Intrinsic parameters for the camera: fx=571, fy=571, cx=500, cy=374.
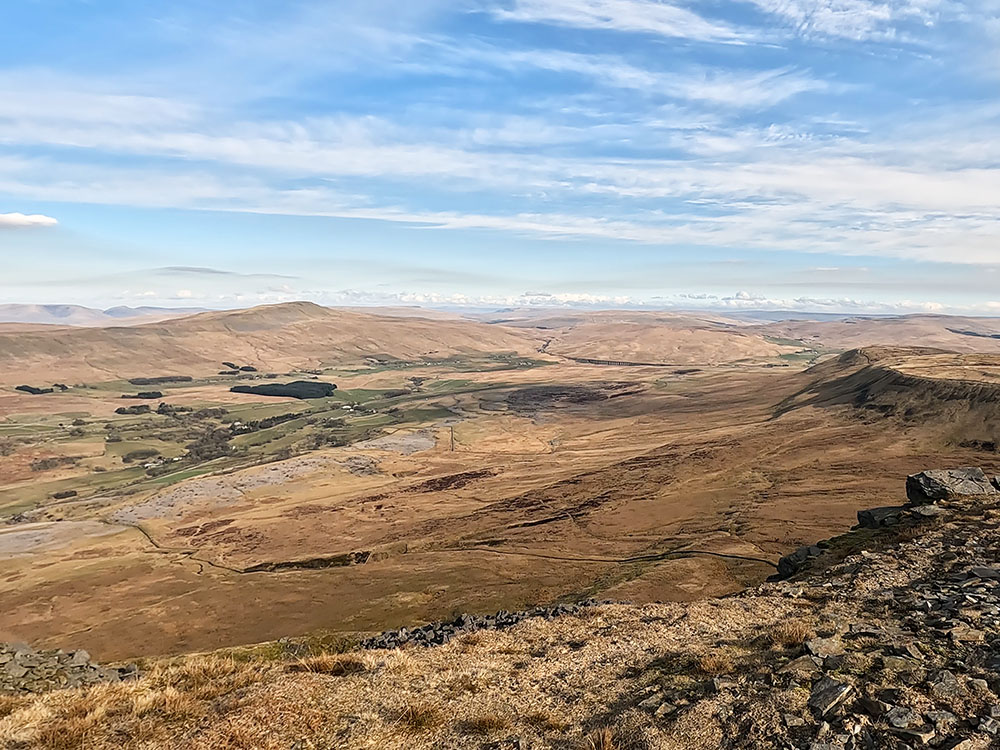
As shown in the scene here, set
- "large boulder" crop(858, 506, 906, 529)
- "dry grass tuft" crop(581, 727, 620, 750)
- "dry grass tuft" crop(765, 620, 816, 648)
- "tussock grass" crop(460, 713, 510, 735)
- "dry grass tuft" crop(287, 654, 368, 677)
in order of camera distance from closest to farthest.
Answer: "dry grass tuft" crop(581, 727, 620, 750) → "tussock grass" crop(460, 713, 510, 735) → "dry grass tuft" crop(287, 654, 368, 677) → "dry grass tuft" crop(765, 620, 816, 648) → "large boulder" crop(858, 506, 906, 529)

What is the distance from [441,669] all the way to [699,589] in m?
18.9

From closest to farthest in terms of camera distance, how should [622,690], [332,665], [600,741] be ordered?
1. [600,741]
2. [622,690]
3. [332,665]

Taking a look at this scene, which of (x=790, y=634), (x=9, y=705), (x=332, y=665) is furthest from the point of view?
(x=790, y=634)

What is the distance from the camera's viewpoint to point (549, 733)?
11.1 m

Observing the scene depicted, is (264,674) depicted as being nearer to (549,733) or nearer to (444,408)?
(549,733)

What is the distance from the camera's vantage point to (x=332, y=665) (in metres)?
14.1

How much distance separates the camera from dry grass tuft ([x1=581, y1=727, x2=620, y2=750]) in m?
10.2

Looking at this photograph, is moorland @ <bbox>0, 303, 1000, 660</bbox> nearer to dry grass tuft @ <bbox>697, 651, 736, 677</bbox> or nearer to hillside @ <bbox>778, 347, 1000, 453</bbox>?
hillside @ <bbox>778, 347, 1000, 453</bbox>

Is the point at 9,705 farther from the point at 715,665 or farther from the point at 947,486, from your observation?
the point at 947,486

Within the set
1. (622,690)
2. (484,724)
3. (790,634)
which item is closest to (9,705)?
(484,724)

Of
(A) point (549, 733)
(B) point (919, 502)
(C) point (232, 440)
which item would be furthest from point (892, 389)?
(C) point (232, 440)

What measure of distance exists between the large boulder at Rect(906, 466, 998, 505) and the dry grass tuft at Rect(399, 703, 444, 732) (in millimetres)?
28545

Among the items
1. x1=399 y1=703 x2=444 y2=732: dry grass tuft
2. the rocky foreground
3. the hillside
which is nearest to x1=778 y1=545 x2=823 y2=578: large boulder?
the rocky foreground

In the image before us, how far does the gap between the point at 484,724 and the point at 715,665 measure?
5.57 m
